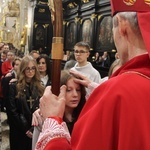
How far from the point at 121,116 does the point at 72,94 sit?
4.08ft

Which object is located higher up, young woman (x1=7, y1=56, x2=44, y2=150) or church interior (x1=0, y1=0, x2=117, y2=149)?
church interior (x1=0, y1=0, x2=117, y2=149)

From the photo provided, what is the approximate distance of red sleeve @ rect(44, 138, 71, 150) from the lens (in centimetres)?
125

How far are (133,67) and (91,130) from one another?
0.31 m

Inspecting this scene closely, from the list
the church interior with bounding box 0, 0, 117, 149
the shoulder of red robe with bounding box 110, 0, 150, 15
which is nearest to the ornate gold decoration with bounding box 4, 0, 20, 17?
the church interior with bounding box 0, 0, 117, 149

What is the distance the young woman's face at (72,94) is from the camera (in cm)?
224

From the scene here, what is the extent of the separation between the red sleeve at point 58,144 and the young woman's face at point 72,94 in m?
0.92

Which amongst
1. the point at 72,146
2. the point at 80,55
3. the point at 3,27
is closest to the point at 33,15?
the point at 3,27

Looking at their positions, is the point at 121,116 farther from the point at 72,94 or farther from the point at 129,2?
the point at 72,94

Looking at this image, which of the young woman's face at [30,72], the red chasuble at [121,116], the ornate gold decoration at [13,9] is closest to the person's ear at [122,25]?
the red chasuble at [121,116]

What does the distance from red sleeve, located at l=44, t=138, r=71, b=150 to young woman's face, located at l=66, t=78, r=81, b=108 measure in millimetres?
915

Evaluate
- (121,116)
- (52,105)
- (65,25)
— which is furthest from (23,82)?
(65,25)

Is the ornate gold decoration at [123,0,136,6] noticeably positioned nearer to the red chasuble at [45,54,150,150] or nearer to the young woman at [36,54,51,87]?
the red chasuble at [45,54,150,150]

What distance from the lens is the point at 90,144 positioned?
3.51ft

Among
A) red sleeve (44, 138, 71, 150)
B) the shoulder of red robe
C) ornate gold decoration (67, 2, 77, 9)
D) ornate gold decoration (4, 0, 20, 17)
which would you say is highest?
ornate gold decoration (4, 0, 20, 17)
